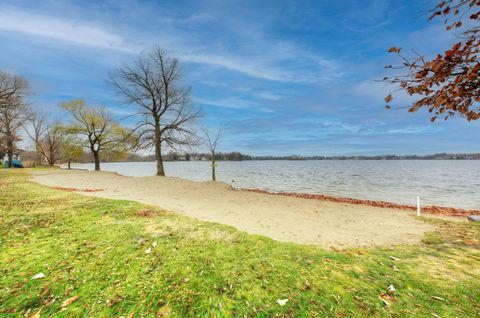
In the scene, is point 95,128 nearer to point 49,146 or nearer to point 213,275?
point 49,146

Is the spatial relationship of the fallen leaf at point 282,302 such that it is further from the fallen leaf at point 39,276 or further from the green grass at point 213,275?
the fallen leaf at point 39,276

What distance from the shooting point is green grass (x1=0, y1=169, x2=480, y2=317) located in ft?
8.35

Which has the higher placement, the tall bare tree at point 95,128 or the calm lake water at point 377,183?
the tall bare tree at point 95,128

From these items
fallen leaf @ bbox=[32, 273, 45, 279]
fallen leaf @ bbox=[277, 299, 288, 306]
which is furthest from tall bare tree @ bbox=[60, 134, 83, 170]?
fallen leaf @ bbox=[277, 299, 288, 306]

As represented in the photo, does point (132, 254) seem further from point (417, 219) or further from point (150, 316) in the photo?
point (417, 219)

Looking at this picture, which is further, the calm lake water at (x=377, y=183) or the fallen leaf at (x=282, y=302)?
the calm lake water at (x=377, y=183)

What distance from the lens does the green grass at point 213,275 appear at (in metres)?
2.54

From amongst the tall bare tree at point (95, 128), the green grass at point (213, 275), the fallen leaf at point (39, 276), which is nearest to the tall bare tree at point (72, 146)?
the tall bare tree at point (95, 128)

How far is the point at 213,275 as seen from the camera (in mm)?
3225

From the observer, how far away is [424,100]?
8.98 ft

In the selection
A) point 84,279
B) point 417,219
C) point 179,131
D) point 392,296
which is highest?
point 179,131

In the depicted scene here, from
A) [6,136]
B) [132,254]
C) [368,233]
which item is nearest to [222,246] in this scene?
[132,254]

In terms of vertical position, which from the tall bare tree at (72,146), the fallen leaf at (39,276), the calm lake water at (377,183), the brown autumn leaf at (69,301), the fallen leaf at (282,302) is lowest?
the calm lake water at (377,183)

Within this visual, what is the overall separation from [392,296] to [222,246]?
9.22ft
